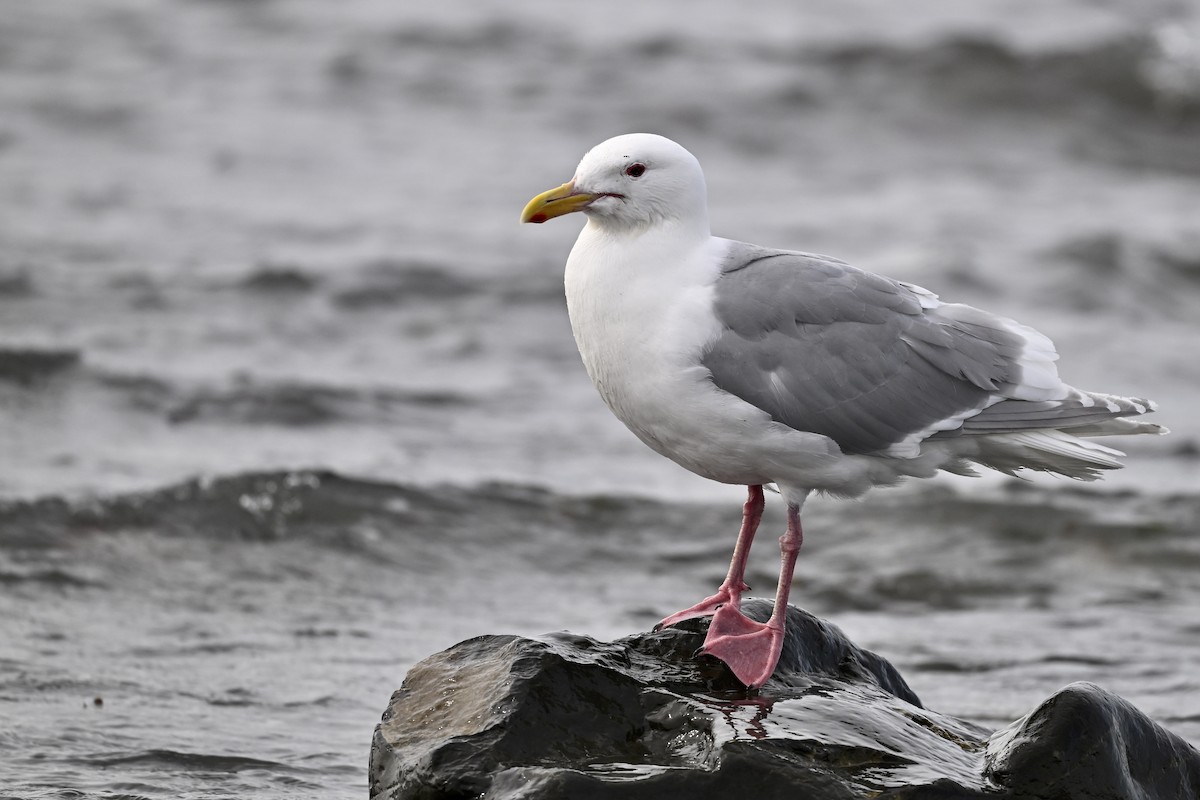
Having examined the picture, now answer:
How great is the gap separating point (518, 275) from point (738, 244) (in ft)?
29.1

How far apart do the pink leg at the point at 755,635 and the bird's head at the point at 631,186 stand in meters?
1.20

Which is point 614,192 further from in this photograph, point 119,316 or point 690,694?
point 119,316

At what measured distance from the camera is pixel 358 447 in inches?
432

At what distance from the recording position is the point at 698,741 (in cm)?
508

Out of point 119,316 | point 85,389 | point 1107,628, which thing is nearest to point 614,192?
point 1107,628

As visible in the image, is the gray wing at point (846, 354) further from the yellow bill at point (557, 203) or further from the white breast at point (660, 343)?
the yellow bill at point (557, 203)

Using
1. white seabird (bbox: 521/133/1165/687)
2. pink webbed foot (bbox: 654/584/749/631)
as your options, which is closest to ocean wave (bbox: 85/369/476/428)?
pink webbed foot (bbox: 654/584/749/631)

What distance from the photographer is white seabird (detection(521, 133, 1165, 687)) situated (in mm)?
5531

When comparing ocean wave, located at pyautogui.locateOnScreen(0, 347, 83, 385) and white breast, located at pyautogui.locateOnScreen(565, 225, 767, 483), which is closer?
white breast, located at pyautogui.locateOnScreen(565, 225, 767, 483)

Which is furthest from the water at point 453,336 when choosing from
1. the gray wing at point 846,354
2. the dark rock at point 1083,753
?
the gray wing at point 846,354

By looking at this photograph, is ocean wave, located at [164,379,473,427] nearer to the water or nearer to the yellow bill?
the water

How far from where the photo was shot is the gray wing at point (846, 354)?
18.4 ft

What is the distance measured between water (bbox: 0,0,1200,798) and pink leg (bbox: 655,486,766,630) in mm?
1518

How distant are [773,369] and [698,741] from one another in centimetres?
137
